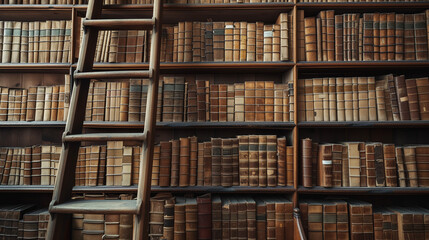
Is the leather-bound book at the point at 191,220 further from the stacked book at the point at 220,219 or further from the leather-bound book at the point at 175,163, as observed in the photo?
the leather-bound book at the point at 175,163

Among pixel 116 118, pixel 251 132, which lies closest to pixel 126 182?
pixel 116 118

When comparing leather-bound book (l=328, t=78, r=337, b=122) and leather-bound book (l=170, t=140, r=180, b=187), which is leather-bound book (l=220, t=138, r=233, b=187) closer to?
leather-bound book (l=170, t=140, r=180, b=187)

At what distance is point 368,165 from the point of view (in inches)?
72.2

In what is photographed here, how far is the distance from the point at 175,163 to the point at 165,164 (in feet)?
0.22

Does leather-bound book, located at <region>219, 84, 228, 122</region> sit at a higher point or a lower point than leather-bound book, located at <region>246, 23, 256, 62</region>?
lower

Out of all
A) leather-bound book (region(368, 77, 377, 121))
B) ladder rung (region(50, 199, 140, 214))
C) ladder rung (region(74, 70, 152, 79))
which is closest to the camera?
ladder rung (region(50, 199, 140, 214))

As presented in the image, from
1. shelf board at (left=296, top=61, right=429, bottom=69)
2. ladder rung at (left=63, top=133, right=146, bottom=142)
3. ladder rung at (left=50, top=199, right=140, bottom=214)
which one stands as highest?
shelf board at (left=296, top=61, right=429, bottom=69)

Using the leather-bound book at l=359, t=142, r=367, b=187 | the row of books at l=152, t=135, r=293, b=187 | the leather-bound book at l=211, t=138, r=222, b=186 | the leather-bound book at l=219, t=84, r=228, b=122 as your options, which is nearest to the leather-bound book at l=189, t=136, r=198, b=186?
the row of books at l=152, t=135, r=293, b=187

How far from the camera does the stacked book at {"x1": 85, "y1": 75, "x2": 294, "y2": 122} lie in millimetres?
1887

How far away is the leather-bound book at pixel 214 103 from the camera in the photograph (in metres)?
1.89

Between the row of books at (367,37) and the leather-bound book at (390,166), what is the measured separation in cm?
63

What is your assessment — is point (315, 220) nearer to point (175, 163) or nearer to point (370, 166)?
point (370, 166)

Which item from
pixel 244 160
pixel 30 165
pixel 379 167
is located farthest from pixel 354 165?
pixel 30 165

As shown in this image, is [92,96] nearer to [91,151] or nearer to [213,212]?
[91,151]
